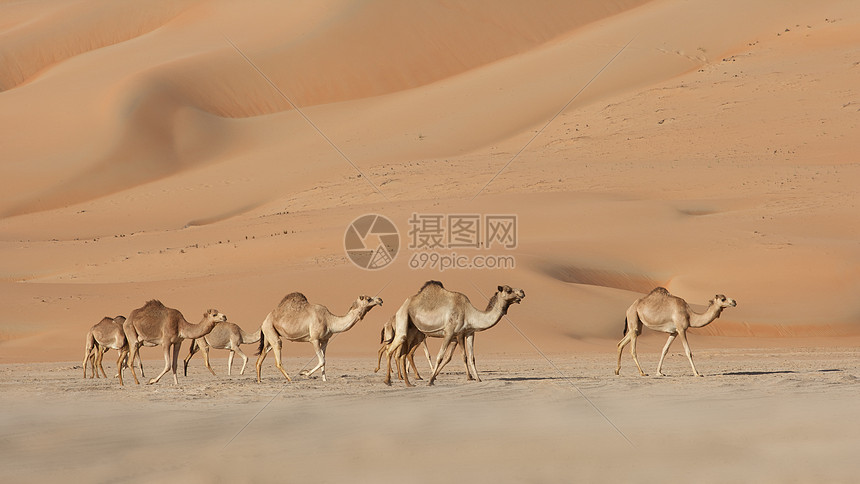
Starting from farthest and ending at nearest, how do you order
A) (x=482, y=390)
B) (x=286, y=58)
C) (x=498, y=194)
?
(x=286, y=58), (x=498, y=194), (x=482, y=390)

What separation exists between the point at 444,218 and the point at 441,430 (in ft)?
80.8

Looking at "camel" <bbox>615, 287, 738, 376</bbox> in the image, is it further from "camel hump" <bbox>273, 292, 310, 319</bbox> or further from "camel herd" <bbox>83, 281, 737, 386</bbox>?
"camel hump" <bbox>273, 292, 310, 319</bbox>

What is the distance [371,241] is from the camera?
115 feet

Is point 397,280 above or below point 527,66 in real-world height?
below

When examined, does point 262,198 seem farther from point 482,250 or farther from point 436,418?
point 436,418

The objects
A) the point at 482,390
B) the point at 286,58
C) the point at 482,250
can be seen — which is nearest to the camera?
the point at 482,390

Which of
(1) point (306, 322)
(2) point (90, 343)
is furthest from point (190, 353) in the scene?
(1) point (306, 322)

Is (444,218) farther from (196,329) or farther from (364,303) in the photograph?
(196,329)

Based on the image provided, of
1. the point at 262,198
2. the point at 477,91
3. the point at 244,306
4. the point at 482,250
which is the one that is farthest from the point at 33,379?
the point at 477,91

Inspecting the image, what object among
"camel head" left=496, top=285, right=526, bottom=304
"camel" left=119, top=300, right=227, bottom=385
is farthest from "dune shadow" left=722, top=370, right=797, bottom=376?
"camel" left=119, top=300, right=227, bottom=385

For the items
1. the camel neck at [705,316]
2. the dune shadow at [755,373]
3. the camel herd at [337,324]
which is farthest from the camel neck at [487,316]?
the dune shadow at [755,373]

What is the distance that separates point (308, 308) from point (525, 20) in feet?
226

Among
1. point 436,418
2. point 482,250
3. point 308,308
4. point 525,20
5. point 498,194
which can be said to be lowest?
point 436,418

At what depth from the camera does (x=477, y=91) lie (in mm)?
67500
